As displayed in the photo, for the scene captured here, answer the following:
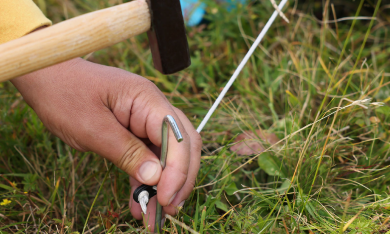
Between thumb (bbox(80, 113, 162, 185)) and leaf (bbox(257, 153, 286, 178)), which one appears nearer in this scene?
thumb (bbox(80, 113, 162, 185))

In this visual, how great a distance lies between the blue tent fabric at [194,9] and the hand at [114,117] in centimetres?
137

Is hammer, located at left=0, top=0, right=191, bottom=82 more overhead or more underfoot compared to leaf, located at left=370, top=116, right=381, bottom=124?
more overhead

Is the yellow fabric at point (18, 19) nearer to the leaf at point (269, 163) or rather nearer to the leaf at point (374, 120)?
the leaf at point (269, 163)

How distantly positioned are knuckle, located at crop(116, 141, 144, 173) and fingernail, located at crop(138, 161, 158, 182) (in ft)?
0.12

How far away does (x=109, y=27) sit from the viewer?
1088 mm

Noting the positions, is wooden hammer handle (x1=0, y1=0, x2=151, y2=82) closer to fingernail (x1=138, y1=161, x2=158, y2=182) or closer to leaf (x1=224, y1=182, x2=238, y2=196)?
fingernail (x1=138, y1=161, x2=158, y2=182)

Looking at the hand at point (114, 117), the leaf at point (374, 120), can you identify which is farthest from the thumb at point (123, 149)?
the leaf at point (374, 120)

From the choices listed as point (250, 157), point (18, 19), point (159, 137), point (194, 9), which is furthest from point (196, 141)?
point (194, 9)

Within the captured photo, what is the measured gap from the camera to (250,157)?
165 cm

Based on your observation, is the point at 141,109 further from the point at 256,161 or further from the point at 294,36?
the point at 294,36

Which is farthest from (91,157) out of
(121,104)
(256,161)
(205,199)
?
(256,161)

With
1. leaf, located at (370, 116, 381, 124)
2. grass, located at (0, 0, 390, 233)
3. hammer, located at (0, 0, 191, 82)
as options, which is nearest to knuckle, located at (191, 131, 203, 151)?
grass, located at (0, 0, 390, 233)

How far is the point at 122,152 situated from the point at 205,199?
45 centimetres

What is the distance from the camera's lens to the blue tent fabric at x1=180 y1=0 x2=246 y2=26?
2631 mm
